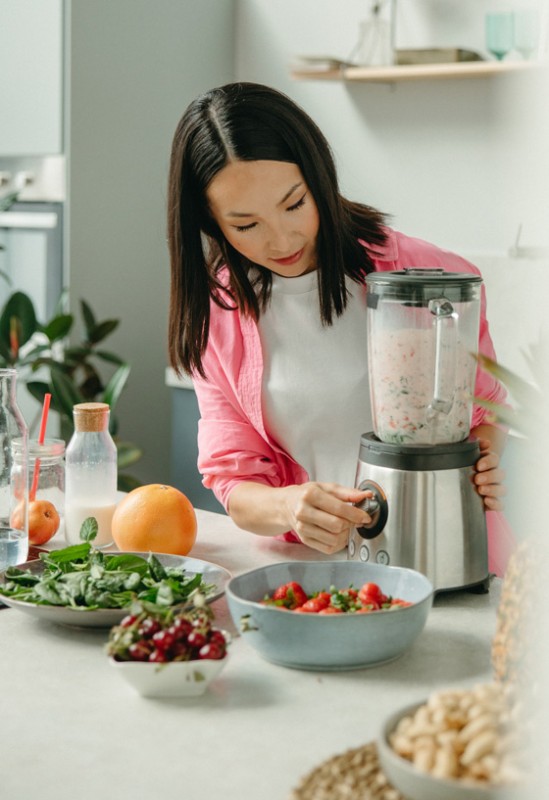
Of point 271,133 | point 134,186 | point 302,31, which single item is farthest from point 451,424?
point 302,31

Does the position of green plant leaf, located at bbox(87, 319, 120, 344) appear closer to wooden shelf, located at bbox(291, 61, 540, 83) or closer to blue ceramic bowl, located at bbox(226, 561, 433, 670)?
wooden shelf, located at bbox(291, 61, 540, 83)

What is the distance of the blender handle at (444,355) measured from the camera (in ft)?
4.34

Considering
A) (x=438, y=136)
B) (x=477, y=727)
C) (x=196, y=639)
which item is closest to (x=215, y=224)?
(x=196, y=639)

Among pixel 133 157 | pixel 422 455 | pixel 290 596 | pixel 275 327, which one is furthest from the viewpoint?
pixel 133 157

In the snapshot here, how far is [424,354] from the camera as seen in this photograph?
4.57 ft

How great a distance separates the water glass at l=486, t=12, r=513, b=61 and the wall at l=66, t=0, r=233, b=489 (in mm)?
1079

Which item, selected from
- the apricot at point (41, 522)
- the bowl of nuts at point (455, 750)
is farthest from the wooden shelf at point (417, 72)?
the bowl of nuts at point (455, 750)

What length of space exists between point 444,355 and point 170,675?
22.6 inches

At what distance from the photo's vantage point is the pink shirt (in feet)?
5.52

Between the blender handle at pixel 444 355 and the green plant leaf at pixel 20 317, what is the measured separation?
1.90 m

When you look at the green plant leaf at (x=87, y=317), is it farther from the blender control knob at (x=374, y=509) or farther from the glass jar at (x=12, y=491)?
the blender control knob at (x=374, y=509)

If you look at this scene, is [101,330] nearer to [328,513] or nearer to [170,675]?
[328,513]

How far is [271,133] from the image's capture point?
4.97 feet

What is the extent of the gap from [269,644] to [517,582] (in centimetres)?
29
